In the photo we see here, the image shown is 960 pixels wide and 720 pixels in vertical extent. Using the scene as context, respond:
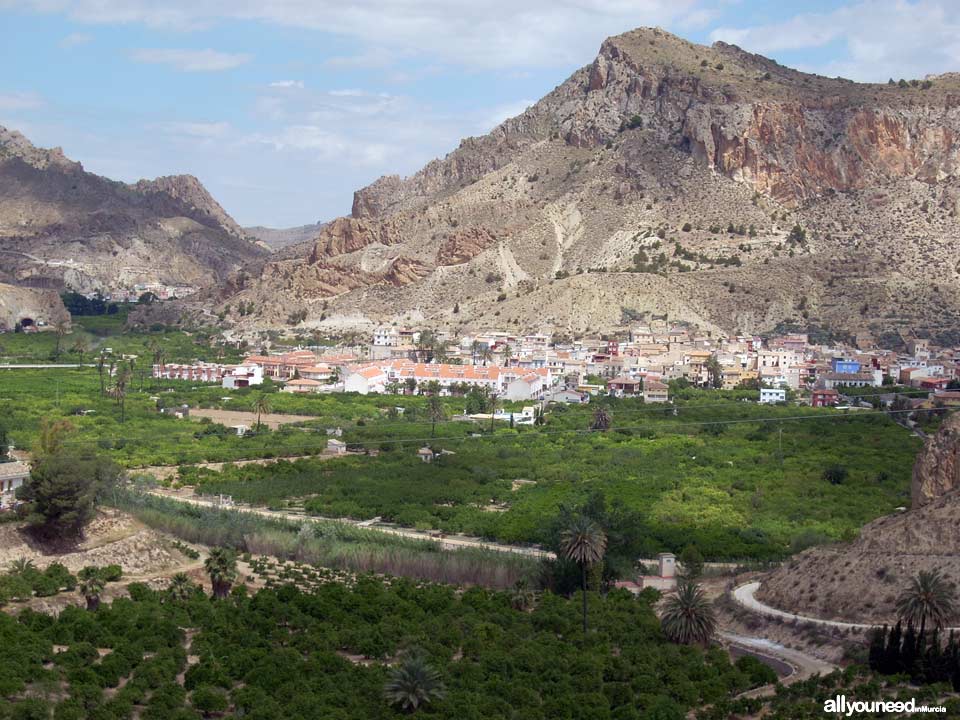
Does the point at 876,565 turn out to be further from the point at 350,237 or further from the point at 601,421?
the point at 350,237

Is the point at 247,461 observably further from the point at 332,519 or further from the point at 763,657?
the point at 763,657

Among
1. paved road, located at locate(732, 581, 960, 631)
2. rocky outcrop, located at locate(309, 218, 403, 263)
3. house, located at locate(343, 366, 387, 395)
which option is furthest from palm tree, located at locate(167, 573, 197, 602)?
rocky outcrop, located at locate(309, 218, 403, 263)

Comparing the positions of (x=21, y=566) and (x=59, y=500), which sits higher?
(x=59, y=500)

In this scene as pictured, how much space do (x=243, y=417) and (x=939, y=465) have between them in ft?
141

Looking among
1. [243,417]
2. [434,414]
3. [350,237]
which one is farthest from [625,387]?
[350,237]

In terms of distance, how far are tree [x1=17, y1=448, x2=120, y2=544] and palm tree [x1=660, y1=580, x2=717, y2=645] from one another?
16.6 m

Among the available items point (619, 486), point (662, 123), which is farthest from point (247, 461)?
point (662, 123)

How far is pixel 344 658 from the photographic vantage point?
29.3 m

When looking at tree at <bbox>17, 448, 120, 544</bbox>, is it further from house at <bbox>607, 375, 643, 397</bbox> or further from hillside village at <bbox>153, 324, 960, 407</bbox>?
house at <bbox>607, 375, 643, 397</bbox>

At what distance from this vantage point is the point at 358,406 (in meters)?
75.1

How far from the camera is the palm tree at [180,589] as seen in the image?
112 ft

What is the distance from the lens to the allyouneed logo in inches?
959

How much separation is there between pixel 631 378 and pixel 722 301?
24772 mm

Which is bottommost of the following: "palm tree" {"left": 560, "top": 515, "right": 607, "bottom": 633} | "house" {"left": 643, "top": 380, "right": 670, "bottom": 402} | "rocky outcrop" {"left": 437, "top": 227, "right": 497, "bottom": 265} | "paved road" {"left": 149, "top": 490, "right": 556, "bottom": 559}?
"paved road" {"left": 149, "top": 490, "right": 556, "bottom": 559}
